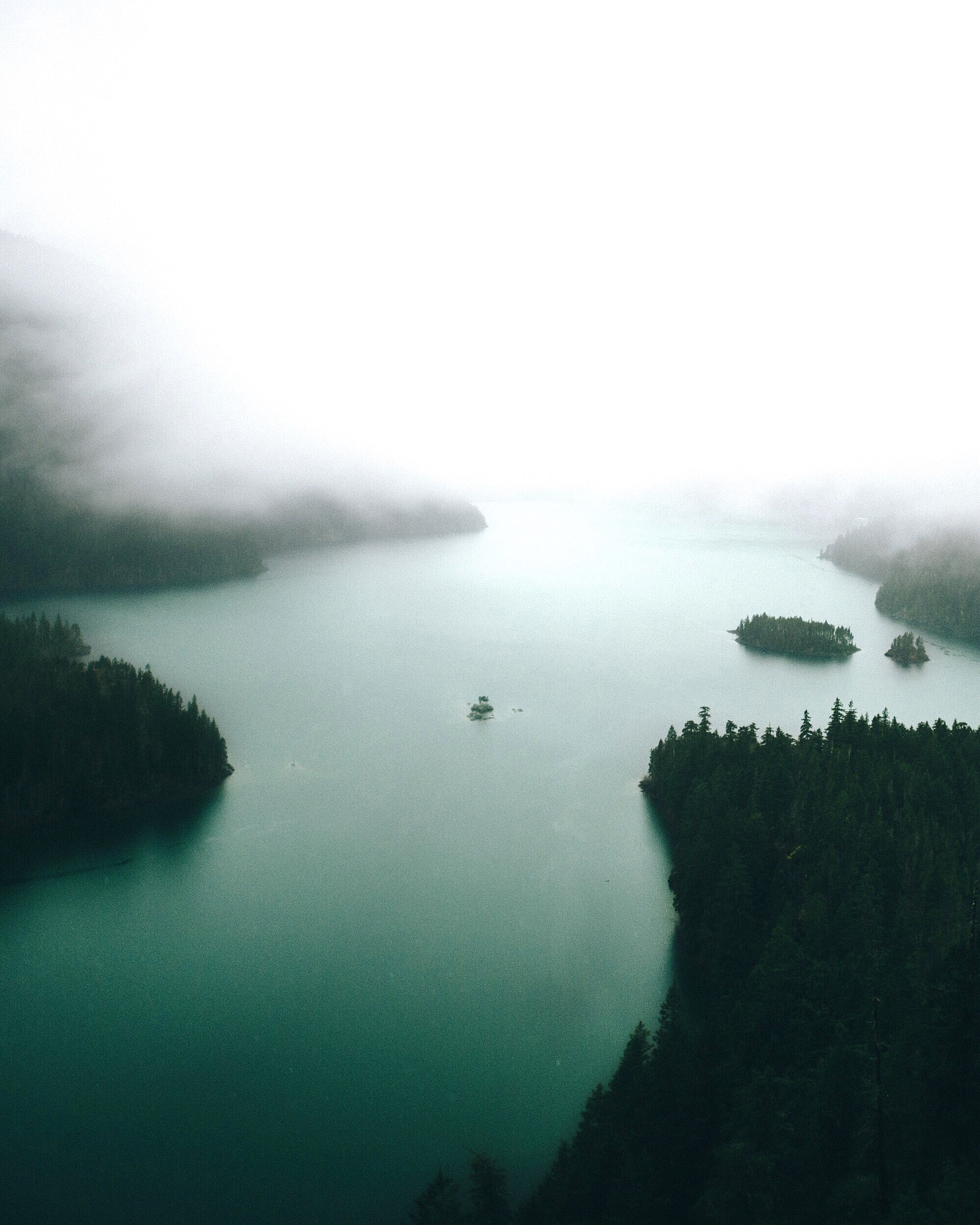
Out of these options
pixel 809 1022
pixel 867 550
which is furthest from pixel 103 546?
pixel 867 550

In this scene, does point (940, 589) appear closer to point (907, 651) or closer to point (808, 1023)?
point (907, 651)

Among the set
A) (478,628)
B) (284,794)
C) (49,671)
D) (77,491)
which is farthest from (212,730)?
(77,491)

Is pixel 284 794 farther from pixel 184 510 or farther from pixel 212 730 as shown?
pixel 184 510

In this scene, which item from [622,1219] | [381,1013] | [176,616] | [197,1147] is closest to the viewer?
[622,1219]

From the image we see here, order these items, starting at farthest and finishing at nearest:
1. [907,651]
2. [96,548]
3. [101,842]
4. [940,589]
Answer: [96,548] < [940,589] < [907,651] < [101,842]

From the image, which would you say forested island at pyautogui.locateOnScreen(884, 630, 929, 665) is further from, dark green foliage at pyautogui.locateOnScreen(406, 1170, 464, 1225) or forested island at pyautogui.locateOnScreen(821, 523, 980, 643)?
dark green foliage at pyautogui.locateOnScreen(406, 1170, 464, 1225)

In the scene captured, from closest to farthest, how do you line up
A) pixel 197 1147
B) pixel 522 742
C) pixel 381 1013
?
pixel 197 1147 → pixel 381 1013 → pixel 522 742

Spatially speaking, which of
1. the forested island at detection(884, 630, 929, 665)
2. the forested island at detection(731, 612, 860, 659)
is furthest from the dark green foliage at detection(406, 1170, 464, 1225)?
the forested island at detection(884, 630, 929, 665)
